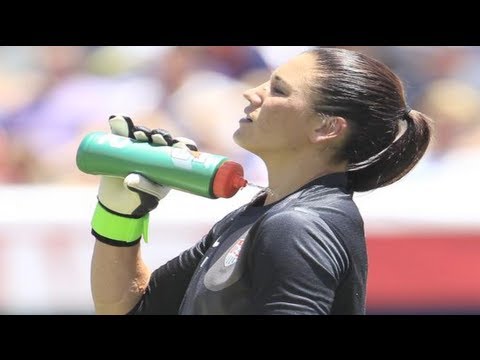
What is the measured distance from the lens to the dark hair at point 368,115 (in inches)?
48.7

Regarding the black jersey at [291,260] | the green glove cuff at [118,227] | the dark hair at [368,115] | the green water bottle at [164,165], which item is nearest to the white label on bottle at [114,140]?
the green water bottle at [164,165]

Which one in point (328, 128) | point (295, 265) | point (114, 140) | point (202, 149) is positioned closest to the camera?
point (295, 265)

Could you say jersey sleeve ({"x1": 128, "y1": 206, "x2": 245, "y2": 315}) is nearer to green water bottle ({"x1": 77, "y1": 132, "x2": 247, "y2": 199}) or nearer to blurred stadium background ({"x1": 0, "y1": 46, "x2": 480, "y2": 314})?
green water bottle ({"x1": 77, "y1": 132, "x2": 247, "y2": 199})

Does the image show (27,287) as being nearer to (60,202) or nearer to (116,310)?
(60,202)

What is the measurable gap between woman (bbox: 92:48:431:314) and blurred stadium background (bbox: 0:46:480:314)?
1.11m

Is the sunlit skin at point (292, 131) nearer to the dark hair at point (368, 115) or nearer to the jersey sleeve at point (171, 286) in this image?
the dark hair at point (368, 115)

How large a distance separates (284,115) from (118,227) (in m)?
0.35

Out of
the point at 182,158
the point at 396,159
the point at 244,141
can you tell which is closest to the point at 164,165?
the point at 182,158

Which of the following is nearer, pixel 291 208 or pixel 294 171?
pixel 291 208

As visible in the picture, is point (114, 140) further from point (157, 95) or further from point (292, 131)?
point (157, 95)

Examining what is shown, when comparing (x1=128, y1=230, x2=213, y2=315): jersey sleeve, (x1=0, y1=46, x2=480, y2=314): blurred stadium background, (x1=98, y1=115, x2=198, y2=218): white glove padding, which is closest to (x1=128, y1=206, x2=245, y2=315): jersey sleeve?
(x1=128, y1=230, x2=213, y2=315): jersey sleeve

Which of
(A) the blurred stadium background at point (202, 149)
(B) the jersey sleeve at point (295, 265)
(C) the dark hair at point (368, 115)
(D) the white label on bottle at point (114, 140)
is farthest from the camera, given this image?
(A) the blurred stadium background at point (202, 149)

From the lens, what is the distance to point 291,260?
1.09 metres

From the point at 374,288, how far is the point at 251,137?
1.43 meters
